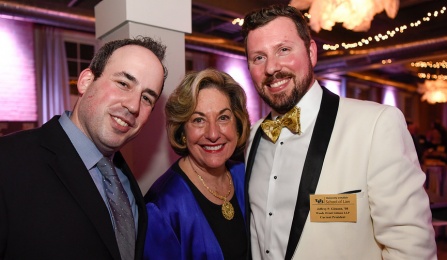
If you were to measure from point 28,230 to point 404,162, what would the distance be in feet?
4.57

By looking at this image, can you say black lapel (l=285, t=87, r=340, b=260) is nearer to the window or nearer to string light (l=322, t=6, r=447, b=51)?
string light (l=322, t=6, r=447, b=51)

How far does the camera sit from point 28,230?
1098mm

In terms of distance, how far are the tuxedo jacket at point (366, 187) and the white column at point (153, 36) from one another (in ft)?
3.70

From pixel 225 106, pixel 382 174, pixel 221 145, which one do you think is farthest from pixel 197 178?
pixel 382 174

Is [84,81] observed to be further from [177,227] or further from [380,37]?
[380,37]

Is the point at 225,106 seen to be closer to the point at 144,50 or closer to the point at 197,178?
the point at 197,178

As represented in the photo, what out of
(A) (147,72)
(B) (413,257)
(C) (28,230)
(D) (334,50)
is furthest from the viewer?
(D) (334,50)

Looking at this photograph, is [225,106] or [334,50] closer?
[225,106]

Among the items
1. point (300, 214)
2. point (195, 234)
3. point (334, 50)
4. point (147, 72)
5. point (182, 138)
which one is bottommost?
point (195, 234)

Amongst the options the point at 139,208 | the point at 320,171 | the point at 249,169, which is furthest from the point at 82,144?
the point at 320,171

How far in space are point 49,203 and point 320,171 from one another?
109 cm

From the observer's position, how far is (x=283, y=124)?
1735mm

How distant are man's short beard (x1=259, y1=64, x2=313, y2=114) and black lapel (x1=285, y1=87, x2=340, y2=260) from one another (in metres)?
0.16

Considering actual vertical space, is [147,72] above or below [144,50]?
below
